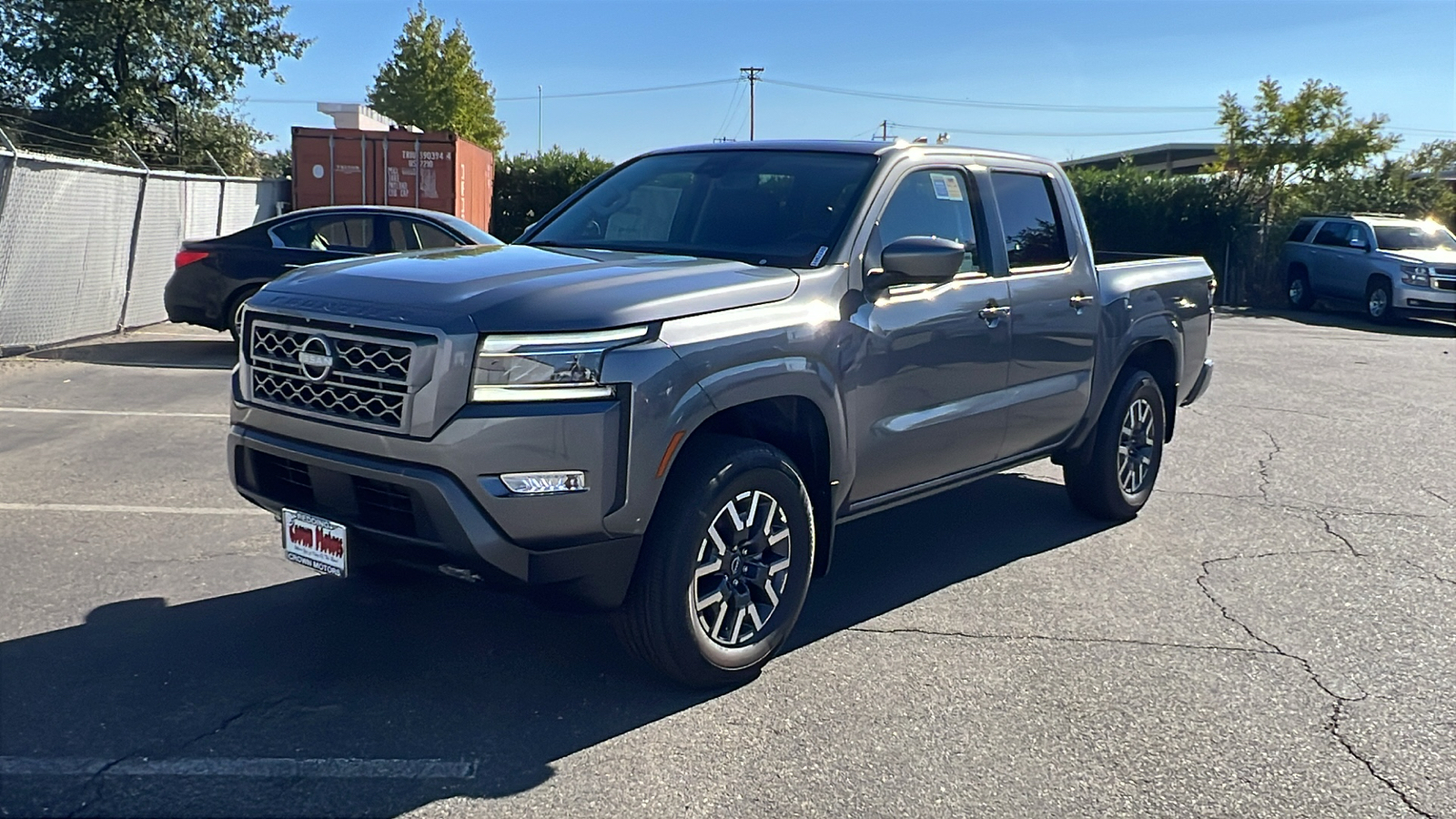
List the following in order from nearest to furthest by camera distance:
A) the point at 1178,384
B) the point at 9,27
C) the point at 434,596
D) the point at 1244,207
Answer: the point at 434,596, the point at 1178,384, the point at 1244,207, the point at 9,27

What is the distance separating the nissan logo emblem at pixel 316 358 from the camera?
403 cm

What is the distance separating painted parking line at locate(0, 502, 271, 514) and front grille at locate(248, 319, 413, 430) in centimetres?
229

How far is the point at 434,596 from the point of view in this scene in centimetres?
523

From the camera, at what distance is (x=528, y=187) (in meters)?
29.4

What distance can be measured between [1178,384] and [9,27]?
1219 inches

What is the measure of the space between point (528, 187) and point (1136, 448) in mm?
23995

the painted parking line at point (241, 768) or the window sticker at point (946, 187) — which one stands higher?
the window sticker at point (946, 187)

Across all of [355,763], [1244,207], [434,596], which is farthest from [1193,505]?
[1244,207]

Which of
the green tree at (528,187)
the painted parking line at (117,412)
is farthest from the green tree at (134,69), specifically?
the painted parking line at (117,412)

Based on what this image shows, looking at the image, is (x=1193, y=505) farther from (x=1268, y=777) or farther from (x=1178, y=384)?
(x=1268, y=777)

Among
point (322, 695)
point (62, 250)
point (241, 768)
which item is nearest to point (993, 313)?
point (322, 695)

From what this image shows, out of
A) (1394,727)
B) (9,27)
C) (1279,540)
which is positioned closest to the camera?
(1394,727)

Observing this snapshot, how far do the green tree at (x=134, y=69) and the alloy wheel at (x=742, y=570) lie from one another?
90.4 feet

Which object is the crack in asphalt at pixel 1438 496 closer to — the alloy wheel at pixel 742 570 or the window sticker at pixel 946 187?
the window sticker at pixel 946 187
